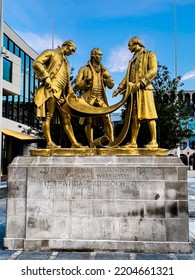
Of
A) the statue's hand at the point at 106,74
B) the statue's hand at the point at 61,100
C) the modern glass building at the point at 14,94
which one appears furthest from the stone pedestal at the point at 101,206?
the modern glass building at the point at 14,94

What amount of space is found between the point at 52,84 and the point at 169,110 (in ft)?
64.7

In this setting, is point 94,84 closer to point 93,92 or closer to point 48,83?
point 93,92

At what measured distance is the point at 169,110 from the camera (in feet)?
87.0

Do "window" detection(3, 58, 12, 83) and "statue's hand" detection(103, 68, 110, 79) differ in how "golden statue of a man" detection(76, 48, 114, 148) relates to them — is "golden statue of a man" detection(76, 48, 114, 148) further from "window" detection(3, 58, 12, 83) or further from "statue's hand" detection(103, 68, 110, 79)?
"window" detection(3, 58, 12, 83)

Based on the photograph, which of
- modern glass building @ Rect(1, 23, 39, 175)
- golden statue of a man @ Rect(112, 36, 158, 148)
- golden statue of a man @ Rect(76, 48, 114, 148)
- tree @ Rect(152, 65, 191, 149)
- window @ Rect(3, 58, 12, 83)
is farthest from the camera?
modern glass building @ Rect(1, 23, 39, 175)

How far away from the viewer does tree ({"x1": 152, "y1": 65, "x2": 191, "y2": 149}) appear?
86.3 ft

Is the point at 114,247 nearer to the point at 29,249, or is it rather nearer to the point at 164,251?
the point at 164,251

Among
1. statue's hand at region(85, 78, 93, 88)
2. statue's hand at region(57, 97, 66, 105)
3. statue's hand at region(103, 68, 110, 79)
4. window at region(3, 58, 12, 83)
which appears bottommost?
statue's hand at region(57, 97, 66, 105)

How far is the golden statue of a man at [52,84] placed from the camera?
26.6ft

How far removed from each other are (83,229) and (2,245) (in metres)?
2.04

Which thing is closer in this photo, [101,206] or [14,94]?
[101,206]

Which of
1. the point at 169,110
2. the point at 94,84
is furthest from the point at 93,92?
the point at 169,110

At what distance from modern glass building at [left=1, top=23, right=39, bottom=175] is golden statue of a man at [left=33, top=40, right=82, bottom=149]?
21902 mm

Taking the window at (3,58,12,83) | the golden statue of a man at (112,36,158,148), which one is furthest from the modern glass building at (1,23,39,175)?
the golden statue of a man at (112,36,158,148)
